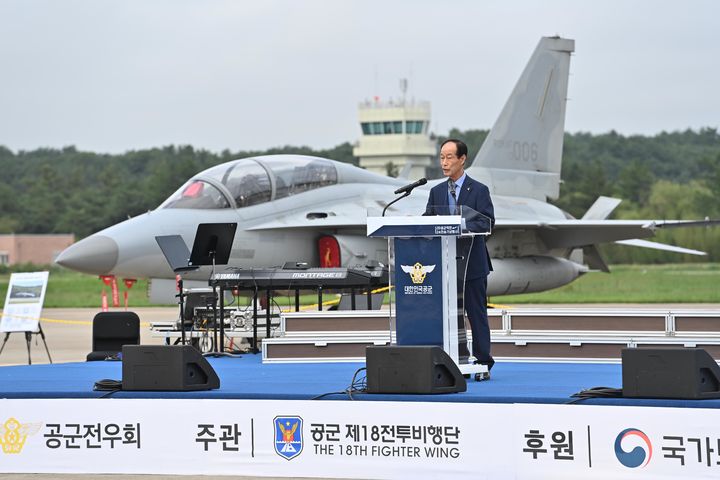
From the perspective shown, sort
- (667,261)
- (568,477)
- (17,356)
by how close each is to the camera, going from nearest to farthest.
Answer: (568,477) < (17,356) < (667,261)

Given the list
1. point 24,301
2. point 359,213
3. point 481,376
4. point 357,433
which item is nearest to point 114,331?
point 24,301

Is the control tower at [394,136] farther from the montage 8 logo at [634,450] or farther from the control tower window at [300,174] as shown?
the montage 8 logo at [634,450]

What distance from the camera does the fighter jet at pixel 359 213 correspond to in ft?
50.6

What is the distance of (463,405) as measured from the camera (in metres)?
6.45

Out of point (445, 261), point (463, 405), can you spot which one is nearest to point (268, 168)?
point (445, 261)

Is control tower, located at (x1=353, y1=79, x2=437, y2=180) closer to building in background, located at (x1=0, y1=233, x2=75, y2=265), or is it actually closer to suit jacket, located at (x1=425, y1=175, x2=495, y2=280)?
building in background, located at (x1=0, y1=233, x2=75, y2=265)

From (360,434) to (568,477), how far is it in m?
1.22

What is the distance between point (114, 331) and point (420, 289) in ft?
15.5

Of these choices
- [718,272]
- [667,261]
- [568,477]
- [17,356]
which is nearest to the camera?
[568,477]

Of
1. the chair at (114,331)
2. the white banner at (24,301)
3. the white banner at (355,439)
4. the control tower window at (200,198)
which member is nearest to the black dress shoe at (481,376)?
the white banner at (355,439)

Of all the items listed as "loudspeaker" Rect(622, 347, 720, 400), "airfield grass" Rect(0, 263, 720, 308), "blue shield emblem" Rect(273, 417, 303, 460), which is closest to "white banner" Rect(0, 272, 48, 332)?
"blue shield emblem" Rect(273, 417, 303, 460)

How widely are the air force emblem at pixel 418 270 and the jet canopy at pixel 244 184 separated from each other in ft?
28.1

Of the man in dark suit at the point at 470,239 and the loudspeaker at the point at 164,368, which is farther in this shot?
the man in dark suit at the point at 470,239

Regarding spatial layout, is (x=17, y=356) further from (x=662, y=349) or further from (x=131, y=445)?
(x=662, y=349)
